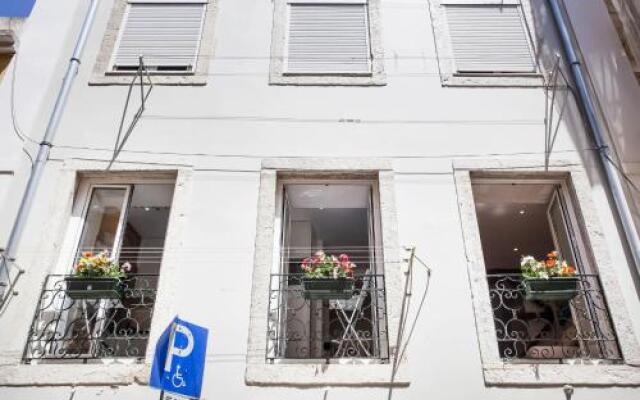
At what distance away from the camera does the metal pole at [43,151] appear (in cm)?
473

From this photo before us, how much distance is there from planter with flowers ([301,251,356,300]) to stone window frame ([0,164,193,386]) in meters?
1.15

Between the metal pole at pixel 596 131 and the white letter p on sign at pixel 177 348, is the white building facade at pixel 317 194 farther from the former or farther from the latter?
the white letter p on sign at pixel 177 348

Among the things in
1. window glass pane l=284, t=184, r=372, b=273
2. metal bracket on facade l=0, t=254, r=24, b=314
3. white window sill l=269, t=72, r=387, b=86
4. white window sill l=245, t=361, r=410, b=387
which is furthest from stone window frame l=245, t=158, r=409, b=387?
metal bracket on facade l=0, t=254, r=24, b=314

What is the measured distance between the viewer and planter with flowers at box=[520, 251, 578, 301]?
14.8 ft

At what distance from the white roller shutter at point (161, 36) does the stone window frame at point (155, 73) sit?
68 millimetres

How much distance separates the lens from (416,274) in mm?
4746

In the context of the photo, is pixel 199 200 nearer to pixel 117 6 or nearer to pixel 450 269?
pixel 450 269

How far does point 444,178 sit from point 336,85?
1.57 meters

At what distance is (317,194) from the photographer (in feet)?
18.3

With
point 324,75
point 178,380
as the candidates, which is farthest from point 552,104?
point 178,380

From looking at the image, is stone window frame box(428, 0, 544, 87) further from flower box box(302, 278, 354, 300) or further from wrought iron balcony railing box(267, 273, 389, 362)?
flower box box(302, 278, 354, 300)

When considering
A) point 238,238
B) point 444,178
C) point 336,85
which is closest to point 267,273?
point 238,238

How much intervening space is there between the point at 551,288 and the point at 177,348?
9.86ft

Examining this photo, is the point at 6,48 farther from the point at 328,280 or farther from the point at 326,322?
the point at 326,322
